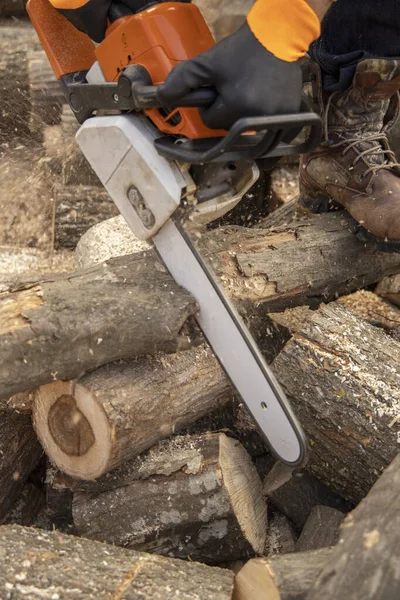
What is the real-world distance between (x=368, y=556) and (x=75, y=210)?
235 cm

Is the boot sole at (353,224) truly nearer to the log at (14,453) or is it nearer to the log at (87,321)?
the log at (87,321)

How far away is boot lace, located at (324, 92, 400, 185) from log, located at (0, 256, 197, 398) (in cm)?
93

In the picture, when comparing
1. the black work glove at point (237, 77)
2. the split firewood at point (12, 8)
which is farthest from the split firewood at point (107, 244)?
the split firewood at point (12, 8)

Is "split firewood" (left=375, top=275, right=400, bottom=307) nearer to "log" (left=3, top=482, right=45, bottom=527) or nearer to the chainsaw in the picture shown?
the chainsaw

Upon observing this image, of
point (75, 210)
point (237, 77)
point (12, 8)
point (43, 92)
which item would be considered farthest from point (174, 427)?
point (12, 8)

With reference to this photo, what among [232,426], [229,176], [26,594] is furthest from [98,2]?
[26,594]

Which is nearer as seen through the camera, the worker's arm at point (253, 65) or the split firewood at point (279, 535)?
the worker's arm at point (253, 65)

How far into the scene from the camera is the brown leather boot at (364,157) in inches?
84.7

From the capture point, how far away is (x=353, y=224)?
2299mm

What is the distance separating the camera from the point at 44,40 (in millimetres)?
1942

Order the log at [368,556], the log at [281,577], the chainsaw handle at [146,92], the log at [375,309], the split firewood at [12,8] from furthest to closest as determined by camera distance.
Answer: the split firewood at [12,8] → the log at [375,309] → the chainsaw handle at [146,92] → the log at [281,577] → the log at [368,556]

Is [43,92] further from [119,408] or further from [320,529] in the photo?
[320,529]

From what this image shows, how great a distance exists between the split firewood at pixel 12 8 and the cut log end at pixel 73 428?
2.97 meters

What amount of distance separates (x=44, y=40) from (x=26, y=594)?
1591 mm
